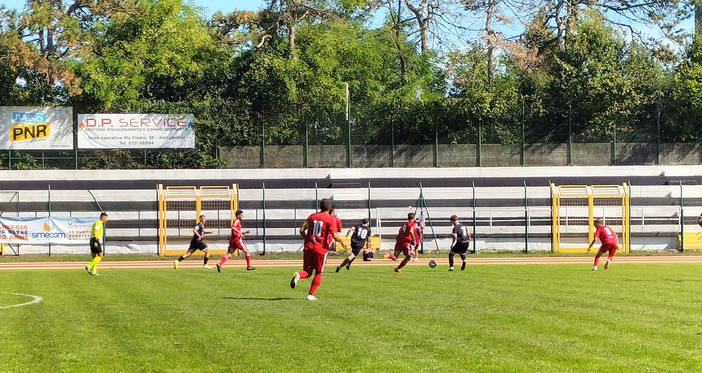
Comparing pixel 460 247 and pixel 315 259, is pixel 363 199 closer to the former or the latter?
pixel 460 247

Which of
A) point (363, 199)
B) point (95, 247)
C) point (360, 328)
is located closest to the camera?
point (360, 328)

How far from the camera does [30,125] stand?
138 ft

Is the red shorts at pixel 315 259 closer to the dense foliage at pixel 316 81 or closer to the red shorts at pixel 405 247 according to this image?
the red shorts at pixel 405 247

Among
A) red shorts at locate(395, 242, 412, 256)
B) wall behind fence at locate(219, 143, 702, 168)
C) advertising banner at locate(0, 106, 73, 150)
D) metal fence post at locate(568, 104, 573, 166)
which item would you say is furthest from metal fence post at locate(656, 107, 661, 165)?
advertising banner at locate(0, 106, 73, 150)

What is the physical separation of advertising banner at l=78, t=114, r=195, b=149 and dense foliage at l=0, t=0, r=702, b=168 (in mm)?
498

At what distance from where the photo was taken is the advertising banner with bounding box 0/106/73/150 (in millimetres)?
41688

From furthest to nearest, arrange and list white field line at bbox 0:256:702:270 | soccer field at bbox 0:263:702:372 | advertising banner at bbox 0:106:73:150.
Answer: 1. advertising banner at bbox 0:106:73:150
2. white field line at bbox 0:256:702:270
3. soccer field at bbox 0:263:702:372

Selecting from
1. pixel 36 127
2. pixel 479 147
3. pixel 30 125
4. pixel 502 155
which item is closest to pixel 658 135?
pixel 502 155

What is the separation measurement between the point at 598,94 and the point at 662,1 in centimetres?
1203

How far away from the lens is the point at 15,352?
9859 millimetres

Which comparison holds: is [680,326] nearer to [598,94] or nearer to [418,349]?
[418,349]

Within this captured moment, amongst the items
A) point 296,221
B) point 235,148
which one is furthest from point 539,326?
point 235,148

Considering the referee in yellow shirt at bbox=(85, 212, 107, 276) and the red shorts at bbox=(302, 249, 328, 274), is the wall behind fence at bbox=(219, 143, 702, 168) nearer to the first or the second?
the referee in yellow shirt at bbox=(85, 212, 107, 276)

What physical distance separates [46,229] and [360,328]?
90.3ft
